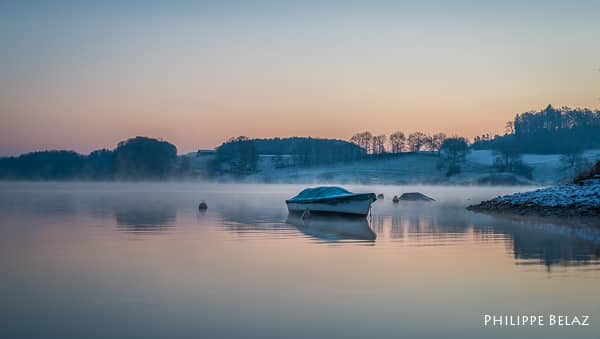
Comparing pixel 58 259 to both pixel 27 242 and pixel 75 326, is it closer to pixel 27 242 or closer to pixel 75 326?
pixel 27 242

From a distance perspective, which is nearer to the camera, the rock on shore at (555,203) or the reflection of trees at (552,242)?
the reflection of trees at (552,242)

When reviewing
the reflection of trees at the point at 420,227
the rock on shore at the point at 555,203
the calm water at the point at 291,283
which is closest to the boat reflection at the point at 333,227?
the calm water at the point at 291,283

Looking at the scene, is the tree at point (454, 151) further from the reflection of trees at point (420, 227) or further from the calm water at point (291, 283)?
the calm water at point (291, 283)

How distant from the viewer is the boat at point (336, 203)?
1491 inches

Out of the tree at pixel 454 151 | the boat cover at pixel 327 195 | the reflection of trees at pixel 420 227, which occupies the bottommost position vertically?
the reflection of trees at pixel 420 227

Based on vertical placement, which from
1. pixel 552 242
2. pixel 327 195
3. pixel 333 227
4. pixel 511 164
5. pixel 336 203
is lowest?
pixel 333 227

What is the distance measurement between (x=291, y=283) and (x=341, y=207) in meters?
23.4

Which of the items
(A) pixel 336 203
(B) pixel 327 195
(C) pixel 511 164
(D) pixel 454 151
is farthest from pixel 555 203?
(D) pixel 454 151

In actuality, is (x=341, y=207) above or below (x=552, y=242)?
above

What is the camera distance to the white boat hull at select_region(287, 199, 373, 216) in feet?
124

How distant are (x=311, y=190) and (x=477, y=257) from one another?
78.9 ft

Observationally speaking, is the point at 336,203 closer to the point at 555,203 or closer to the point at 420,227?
the point at 420,227

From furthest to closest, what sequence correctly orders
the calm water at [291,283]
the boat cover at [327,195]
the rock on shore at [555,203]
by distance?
the boat cover at [327,195]
the rock on shore at [555,203]
the calm water at [291,283]

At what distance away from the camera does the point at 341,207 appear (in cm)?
3834
